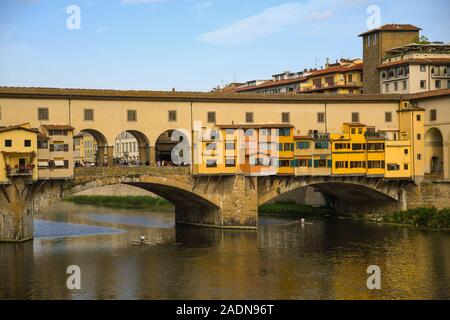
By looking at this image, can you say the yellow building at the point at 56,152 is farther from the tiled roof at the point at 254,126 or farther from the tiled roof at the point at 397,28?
the tiled roof at the point at 397,28

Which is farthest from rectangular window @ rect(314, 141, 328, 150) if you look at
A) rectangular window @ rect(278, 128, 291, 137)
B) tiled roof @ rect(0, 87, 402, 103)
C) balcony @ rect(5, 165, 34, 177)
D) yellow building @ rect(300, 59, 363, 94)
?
yellow building @ rect(300, 59, 363, 94)

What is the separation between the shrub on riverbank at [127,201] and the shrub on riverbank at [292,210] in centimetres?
1084

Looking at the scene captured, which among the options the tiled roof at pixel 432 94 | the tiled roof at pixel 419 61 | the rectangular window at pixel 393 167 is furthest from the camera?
the tiled roof at pixel 419 61

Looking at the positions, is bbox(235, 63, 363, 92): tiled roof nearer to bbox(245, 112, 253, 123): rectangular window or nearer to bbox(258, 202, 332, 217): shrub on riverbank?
bbox(258, 202, 332, 217): shrub on riverbank

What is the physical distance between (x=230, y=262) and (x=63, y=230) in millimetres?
20303

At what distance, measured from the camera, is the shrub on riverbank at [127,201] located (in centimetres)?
8828

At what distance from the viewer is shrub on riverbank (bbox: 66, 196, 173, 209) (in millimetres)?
88275

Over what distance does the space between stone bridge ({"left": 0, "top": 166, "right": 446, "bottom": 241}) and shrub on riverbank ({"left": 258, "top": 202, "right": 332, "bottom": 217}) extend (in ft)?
7.96

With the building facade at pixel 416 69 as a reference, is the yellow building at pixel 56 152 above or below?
below

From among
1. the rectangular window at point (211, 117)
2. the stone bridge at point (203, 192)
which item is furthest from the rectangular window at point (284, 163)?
the rectangular window at point (211, 117)
